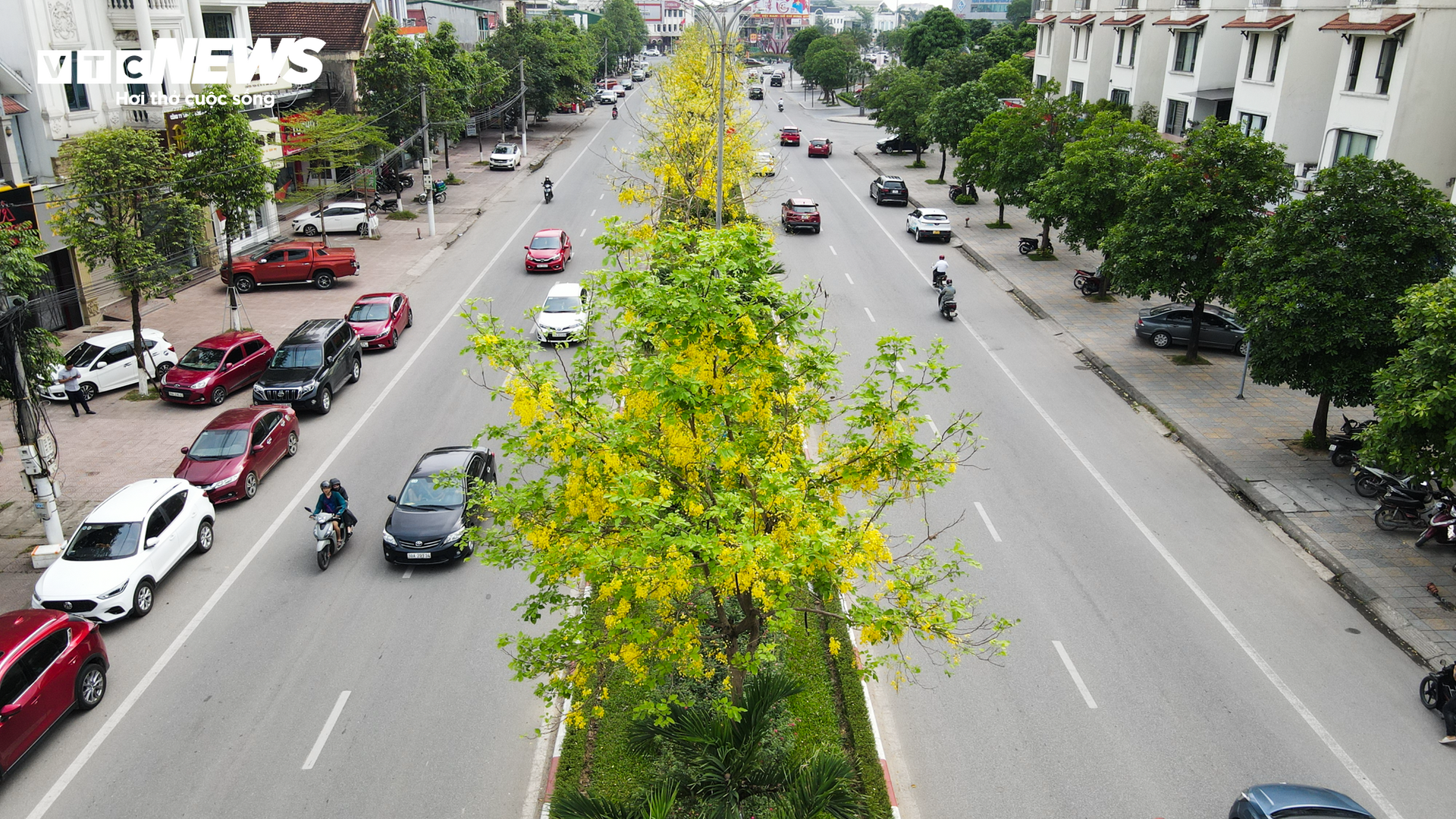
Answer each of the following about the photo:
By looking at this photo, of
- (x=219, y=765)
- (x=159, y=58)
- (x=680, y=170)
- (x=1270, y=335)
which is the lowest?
(x=219, y=765)

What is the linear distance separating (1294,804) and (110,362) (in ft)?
93.1

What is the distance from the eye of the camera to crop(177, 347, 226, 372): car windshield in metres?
26.1

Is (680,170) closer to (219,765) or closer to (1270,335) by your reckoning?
(1270,335)

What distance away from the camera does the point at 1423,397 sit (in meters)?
15.9

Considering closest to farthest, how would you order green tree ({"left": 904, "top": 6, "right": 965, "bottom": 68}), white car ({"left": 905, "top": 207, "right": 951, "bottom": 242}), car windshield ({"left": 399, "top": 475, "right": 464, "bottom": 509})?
1. car windshield ({"left": 399, "top": 475, "right": 464, "bottom": 509})
2. white car ({"left": 905, "top": 207, "right": 951, "bottom": 242})
3. green tree ({"left": 904, "top": 6, "right": 965, "bottom": 68})

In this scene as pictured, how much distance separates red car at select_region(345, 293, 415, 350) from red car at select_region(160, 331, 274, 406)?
2.96m

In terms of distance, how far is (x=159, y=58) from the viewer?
3534 centimetres

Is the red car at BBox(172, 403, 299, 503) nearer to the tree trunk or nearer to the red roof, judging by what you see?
the tree trunk

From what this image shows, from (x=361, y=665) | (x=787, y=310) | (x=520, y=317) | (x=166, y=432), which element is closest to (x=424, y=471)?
(x=361, y=665)

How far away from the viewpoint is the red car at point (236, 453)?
2047cm

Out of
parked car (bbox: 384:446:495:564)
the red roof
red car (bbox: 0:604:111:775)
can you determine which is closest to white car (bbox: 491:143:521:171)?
the red roof

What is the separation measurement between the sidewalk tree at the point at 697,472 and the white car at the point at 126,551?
29.7 feet

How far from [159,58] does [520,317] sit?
16.2 metres

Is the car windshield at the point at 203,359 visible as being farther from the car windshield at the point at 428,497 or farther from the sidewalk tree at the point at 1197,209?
the sidewalk tree at the point at 1197,209
